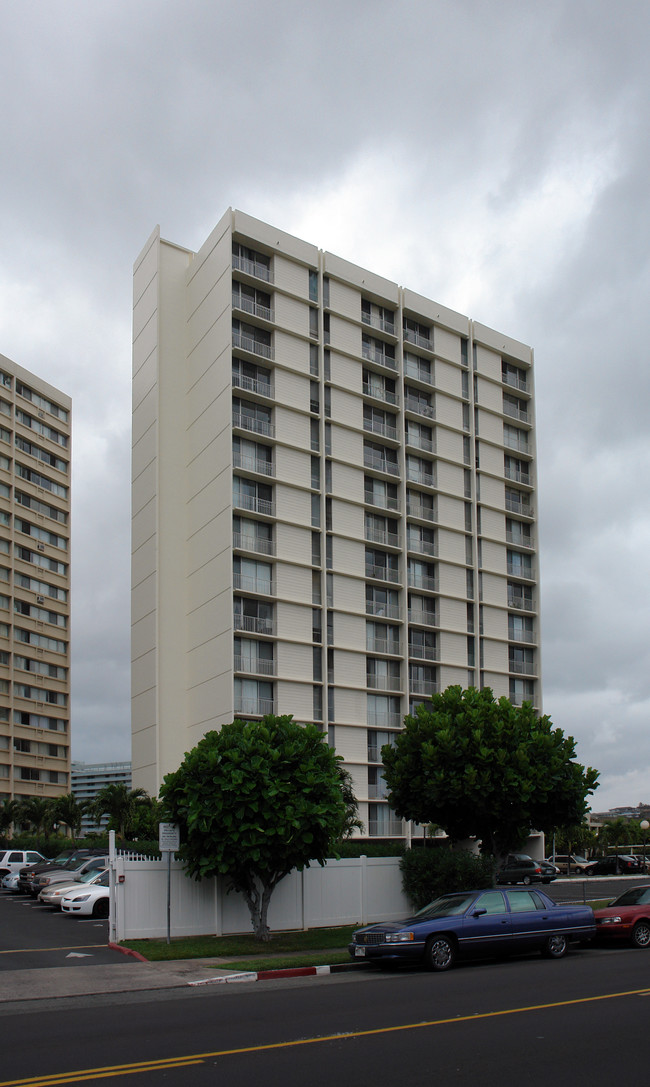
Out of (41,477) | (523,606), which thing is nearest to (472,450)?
(523,606)

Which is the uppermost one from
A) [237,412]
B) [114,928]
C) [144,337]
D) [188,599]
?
[144,337]

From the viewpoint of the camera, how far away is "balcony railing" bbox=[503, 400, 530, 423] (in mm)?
69812

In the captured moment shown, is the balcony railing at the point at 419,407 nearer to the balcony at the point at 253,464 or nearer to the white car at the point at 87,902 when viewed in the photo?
the balcony at the point at 253,464

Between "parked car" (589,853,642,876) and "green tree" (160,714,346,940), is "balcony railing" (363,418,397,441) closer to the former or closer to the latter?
"parked car" (589,853,642,876)

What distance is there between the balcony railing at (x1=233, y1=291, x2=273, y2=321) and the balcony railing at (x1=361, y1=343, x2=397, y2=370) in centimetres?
718

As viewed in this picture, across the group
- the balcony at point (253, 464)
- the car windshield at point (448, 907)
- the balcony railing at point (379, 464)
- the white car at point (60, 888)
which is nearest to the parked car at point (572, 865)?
the balcony railing at point (379, 464)

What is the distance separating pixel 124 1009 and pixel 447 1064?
6832mm

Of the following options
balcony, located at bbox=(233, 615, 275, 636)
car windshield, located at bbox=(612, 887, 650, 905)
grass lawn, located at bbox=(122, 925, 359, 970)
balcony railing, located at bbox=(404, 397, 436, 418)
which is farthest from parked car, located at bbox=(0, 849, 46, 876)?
car windshield, located at bbox=(612, 887, 650, 905)

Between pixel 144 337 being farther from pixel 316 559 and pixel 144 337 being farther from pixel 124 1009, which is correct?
pixel 124 1009

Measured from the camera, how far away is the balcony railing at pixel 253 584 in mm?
52219

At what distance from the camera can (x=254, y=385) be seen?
54844 mm

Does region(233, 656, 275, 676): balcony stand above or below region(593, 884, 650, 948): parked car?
above

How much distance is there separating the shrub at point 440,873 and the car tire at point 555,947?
7.42 meters

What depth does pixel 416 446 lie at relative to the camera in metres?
63.0
